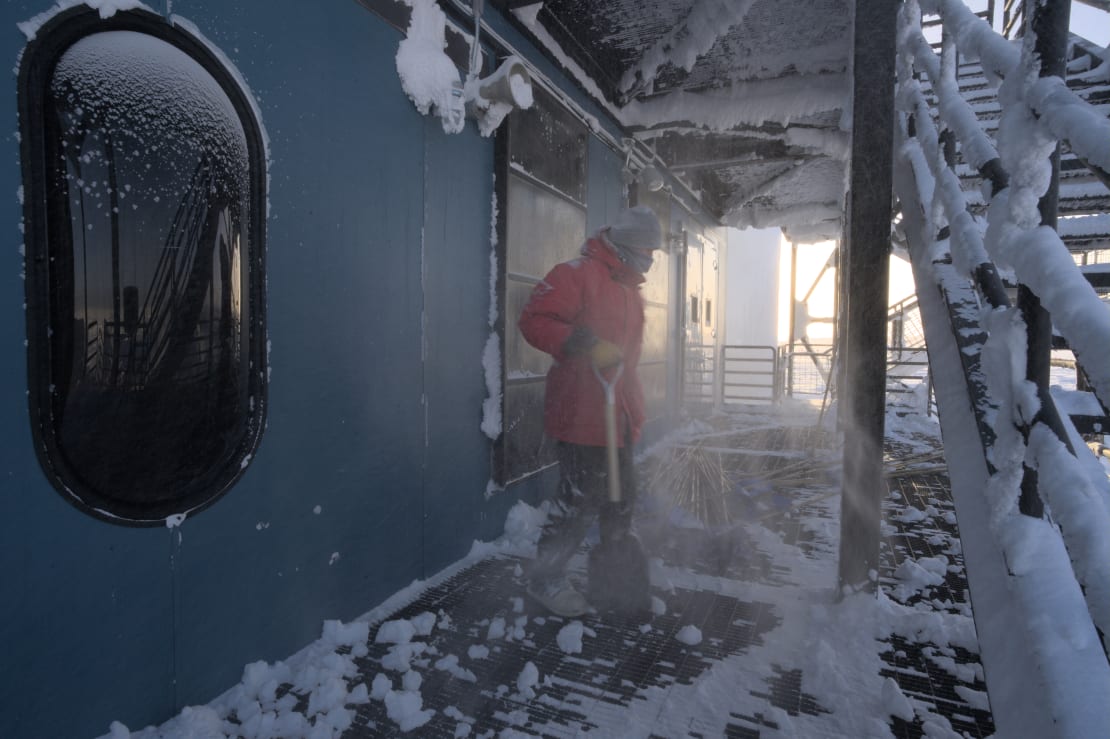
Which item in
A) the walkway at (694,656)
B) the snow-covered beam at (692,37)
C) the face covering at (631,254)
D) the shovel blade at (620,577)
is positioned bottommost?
the walkway at (694,656)

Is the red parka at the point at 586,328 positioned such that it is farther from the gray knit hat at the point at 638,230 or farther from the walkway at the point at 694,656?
the walkway at the point at 694,656

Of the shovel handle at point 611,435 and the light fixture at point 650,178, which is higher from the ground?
the light fixture at point 650,178

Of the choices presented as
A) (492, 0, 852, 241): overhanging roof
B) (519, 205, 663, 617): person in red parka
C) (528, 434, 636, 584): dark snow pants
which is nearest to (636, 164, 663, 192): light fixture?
(492, 0, 852, 241): overhanging roof

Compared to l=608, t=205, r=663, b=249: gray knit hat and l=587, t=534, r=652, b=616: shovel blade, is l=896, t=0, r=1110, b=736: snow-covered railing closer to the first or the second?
l=608, t=205, r=663, b=249: gray knit hat

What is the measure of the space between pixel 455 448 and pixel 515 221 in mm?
1713

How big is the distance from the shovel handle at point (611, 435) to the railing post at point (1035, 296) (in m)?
1.96

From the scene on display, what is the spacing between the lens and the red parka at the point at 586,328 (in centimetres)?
304

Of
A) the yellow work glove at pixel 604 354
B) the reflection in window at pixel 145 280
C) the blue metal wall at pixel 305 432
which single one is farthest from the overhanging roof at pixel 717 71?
the reflection in window at pixel 145 280

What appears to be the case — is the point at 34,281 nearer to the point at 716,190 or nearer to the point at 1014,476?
the point at 1014,476

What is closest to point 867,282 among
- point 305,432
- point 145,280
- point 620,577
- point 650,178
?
point 620,577

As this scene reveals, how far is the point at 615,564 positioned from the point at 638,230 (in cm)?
178

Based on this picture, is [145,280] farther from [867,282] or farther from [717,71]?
[717,71]

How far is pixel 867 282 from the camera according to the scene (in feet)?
9.92

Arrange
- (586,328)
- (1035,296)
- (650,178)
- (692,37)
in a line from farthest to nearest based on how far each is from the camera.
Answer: (650,178), (692,37), (586,328), (1035,296)
